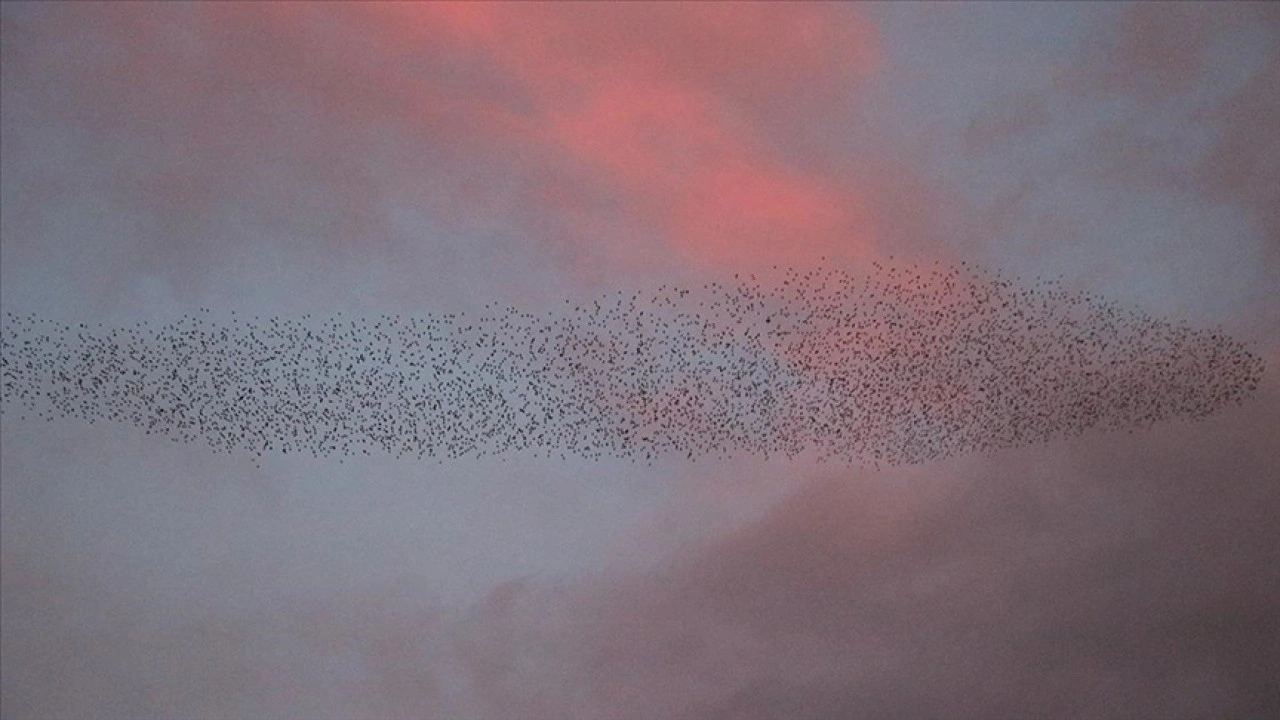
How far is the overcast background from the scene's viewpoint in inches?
257

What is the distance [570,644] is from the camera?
757cm

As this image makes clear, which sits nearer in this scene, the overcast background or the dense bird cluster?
the overcast background

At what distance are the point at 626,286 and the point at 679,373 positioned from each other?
2.22 feet

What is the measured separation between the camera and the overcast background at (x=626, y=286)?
6516 millimetres

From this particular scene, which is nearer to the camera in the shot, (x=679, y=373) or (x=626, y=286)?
(x=626, y=286)

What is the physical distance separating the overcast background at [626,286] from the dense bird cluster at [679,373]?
17 centimetres

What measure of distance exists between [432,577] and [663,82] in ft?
11.7

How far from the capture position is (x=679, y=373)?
23.9 feet

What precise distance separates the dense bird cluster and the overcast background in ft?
0.55

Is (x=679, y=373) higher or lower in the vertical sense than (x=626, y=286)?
lower

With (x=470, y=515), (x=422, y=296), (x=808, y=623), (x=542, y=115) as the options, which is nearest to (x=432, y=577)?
(x=470, y=515)

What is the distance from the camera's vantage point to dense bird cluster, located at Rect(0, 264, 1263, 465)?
699cm

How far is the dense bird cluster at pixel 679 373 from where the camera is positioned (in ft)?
22.9

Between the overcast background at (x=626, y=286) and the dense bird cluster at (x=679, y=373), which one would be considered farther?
the dense bird cluster at (x=679, y=373)
